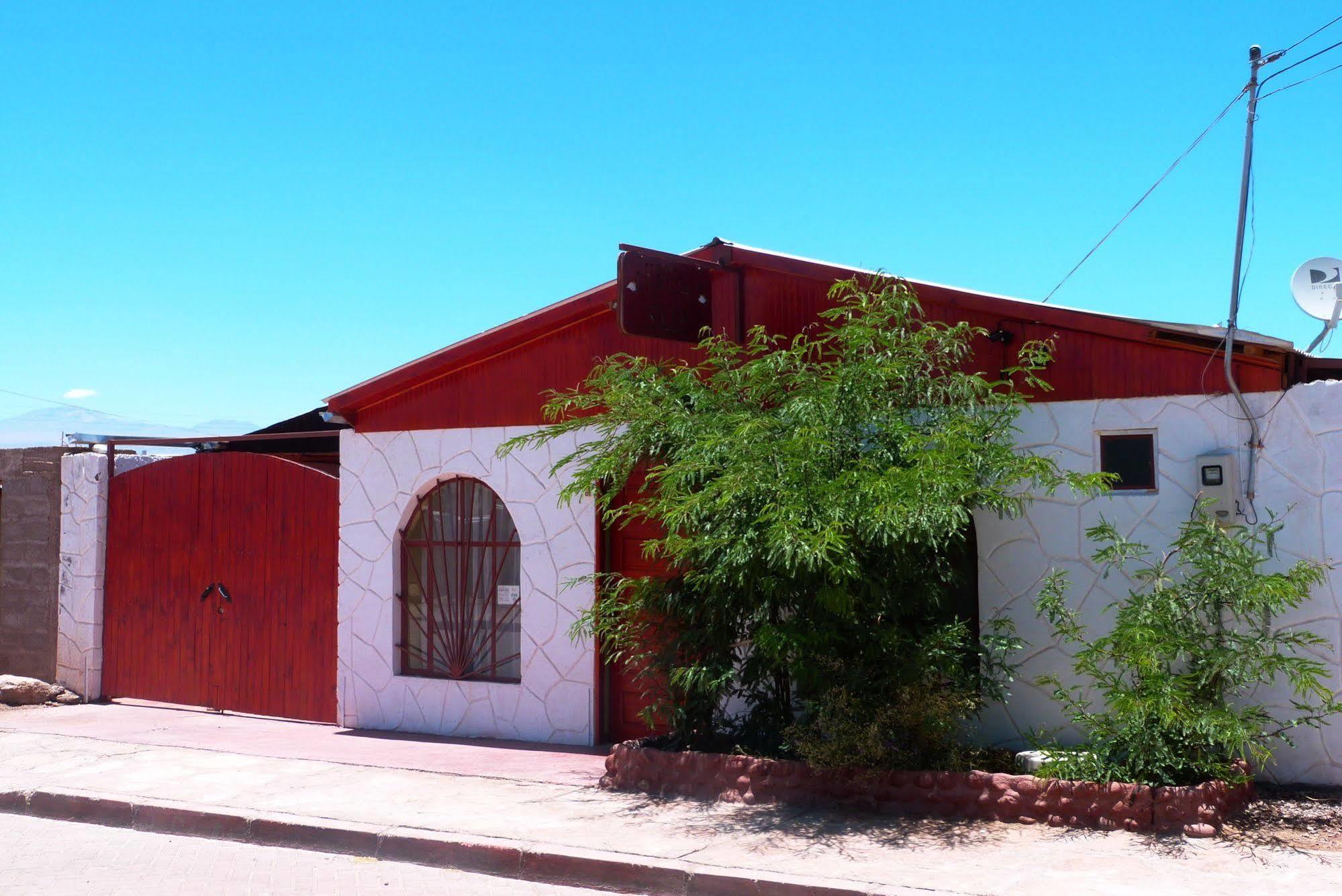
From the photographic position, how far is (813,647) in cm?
754

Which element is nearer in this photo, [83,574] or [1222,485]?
[1222,485]

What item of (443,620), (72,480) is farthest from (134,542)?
(443,620)

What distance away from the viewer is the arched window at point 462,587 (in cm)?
1070

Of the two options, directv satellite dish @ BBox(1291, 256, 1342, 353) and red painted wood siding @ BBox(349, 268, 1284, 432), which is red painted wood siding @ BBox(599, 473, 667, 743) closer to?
red painted wood siding @ BBox(349, 268, 1284, 432)

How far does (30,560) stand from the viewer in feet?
44.4

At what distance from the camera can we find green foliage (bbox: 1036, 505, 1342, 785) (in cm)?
695

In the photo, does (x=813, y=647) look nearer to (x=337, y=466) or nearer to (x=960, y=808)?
(x=960, y=808)

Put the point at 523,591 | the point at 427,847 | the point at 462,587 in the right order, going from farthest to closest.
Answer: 1. the point at 462,587
2. the point at 523,591
3. the point at 427,847

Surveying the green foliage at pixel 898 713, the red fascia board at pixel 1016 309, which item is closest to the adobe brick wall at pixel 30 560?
the red fascia board at pixel 1016 309

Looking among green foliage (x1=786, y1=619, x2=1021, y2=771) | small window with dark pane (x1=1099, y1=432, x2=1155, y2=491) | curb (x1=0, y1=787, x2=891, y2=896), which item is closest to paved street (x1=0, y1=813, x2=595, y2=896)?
curb (x1=0, y1=787, x2=891, y2=896)

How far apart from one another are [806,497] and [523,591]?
13.2 ft

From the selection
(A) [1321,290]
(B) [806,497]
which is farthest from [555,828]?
(A) [1321,290]

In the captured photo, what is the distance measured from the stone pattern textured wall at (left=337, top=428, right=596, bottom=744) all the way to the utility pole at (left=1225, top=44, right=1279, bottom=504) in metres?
4.90

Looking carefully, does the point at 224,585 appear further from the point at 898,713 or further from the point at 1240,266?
the point at 1240,266
